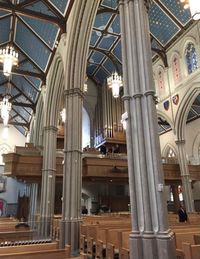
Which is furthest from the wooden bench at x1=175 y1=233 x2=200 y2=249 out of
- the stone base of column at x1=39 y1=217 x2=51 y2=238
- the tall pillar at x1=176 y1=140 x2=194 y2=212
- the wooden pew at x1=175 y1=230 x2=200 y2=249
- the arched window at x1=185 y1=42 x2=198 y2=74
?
the arched window at x1=185 y1=42 x2=198 y2=74

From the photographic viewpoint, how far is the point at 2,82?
71.5 feet

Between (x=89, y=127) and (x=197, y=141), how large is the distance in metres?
9.49

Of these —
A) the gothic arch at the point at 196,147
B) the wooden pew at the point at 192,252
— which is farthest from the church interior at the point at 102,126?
the gothic arch at the point at 196,147

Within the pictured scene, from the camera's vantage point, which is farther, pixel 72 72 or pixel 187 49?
pixel 187 49

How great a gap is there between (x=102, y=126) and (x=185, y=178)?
313 inches

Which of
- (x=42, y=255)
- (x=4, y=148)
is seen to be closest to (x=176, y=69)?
(x=42, y=255)

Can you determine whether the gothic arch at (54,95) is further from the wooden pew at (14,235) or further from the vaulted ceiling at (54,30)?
the wooden pew at (14,235)

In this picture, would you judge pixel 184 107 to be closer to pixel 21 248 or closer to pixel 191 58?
pixel 191 58

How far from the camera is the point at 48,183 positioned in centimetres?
1365

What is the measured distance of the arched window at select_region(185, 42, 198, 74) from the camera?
49.8 ft

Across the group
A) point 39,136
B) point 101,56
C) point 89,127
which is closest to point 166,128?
point 89,127

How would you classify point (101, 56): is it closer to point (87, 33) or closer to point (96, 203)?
point (87, 33)

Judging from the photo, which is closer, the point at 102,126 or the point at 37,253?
the point at 37,253

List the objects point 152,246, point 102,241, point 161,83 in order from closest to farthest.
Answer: point 152,246 → point 102,241 → point 161,83
